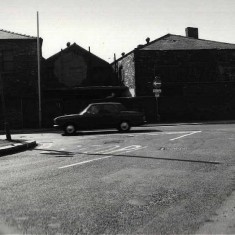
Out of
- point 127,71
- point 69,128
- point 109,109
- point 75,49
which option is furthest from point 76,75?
point 69,128

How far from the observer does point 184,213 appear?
4832 mm

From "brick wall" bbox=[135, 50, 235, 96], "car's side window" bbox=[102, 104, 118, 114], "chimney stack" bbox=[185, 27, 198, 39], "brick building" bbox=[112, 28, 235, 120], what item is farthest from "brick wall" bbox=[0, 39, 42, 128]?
"chimney stack" bbox=[185, 27, 198, 39]

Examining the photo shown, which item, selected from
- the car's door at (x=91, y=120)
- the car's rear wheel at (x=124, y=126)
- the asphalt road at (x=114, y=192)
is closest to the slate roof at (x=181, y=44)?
the car's rear wheel at (x=124, y=126)

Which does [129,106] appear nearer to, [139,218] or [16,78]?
[16,78]

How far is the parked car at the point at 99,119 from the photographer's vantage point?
20.1 meters

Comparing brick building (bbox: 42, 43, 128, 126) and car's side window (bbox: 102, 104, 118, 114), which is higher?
brick building (bbox: 42, 43, 128, 126)

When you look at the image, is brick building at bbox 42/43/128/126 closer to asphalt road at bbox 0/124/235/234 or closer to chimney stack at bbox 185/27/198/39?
chimney stack at bbox 185/27/198/39

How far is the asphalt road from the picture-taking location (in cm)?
443

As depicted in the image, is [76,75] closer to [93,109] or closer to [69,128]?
[93,109]

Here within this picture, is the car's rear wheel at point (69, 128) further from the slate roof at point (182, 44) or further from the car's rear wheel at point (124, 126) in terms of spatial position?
the slate roof at point (182, 44)

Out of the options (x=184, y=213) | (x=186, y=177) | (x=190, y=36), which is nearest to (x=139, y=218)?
(x=184, y=213)

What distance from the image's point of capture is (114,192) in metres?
→ 6.02

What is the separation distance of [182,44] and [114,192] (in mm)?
33296

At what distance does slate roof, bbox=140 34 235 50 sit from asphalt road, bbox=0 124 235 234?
27563 millimetres
